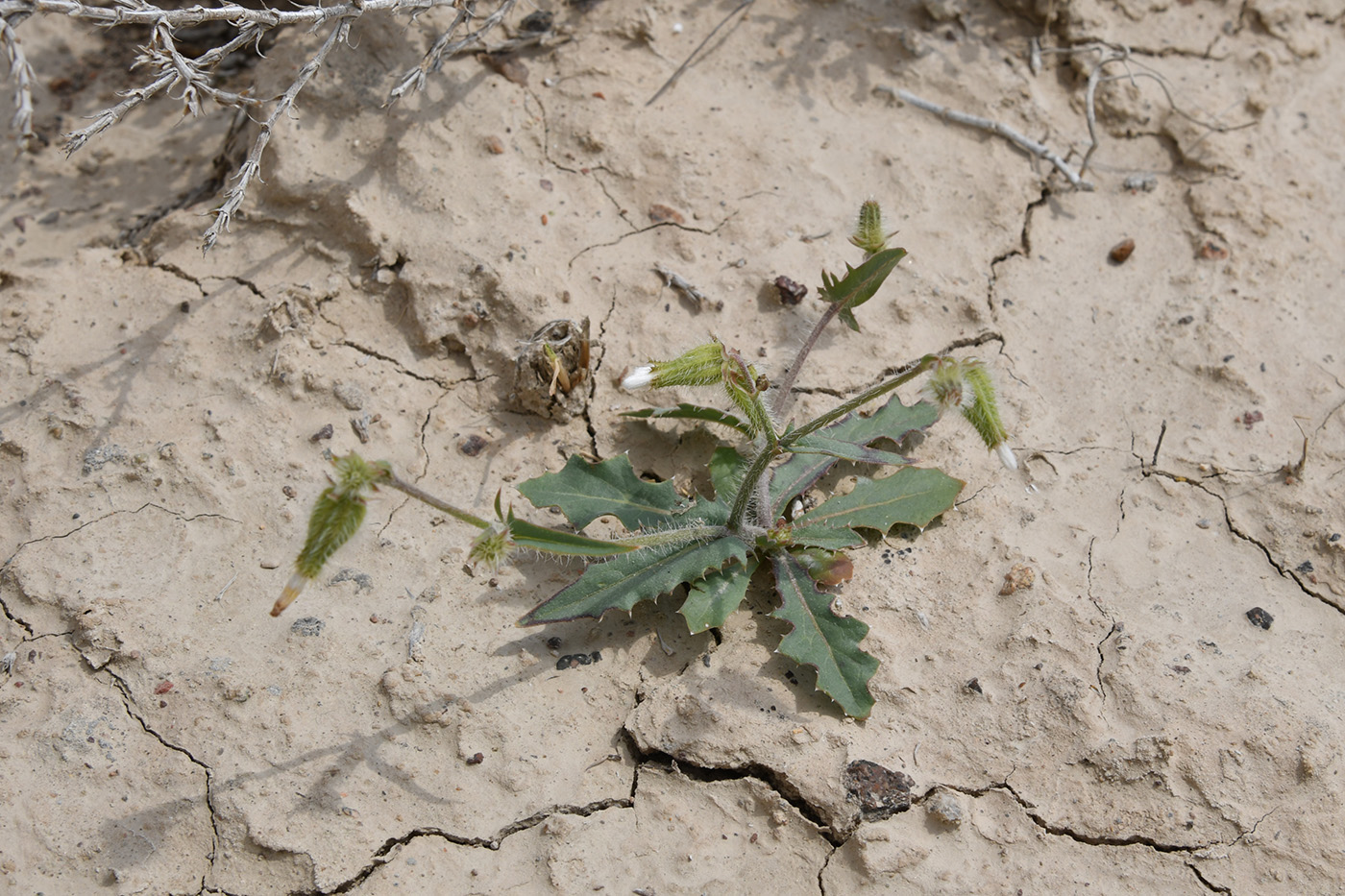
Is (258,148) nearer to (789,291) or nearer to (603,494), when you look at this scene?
(603,494)

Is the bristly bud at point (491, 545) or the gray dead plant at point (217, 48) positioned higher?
the gray dead plant at point (217, 48)

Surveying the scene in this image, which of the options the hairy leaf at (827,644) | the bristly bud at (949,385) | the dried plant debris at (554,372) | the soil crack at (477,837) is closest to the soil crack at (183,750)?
the soil crack at (477,837)

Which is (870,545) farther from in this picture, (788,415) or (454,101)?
(454,101)

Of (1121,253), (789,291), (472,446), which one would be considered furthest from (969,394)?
(1121,253)

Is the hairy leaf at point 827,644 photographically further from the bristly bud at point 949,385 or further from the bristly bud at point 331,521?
the bristly bud at point 331,521

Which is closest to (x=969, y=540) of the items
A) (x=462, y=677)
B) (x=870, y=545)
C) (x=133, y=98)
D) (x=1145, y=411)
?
(x=870, y=545)

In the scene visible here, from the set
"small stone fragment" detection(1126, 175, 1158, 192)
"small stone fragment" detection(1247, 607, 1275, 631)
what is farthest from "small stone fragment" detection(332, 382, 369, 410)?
"small stone fragment" detection(1126, 175, 1158, 192)

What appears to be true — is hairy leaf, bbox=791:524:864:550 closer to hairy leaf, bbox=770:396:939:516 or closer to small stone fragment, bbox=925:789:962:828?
hairy leaf, bbox=770:396:939:516
